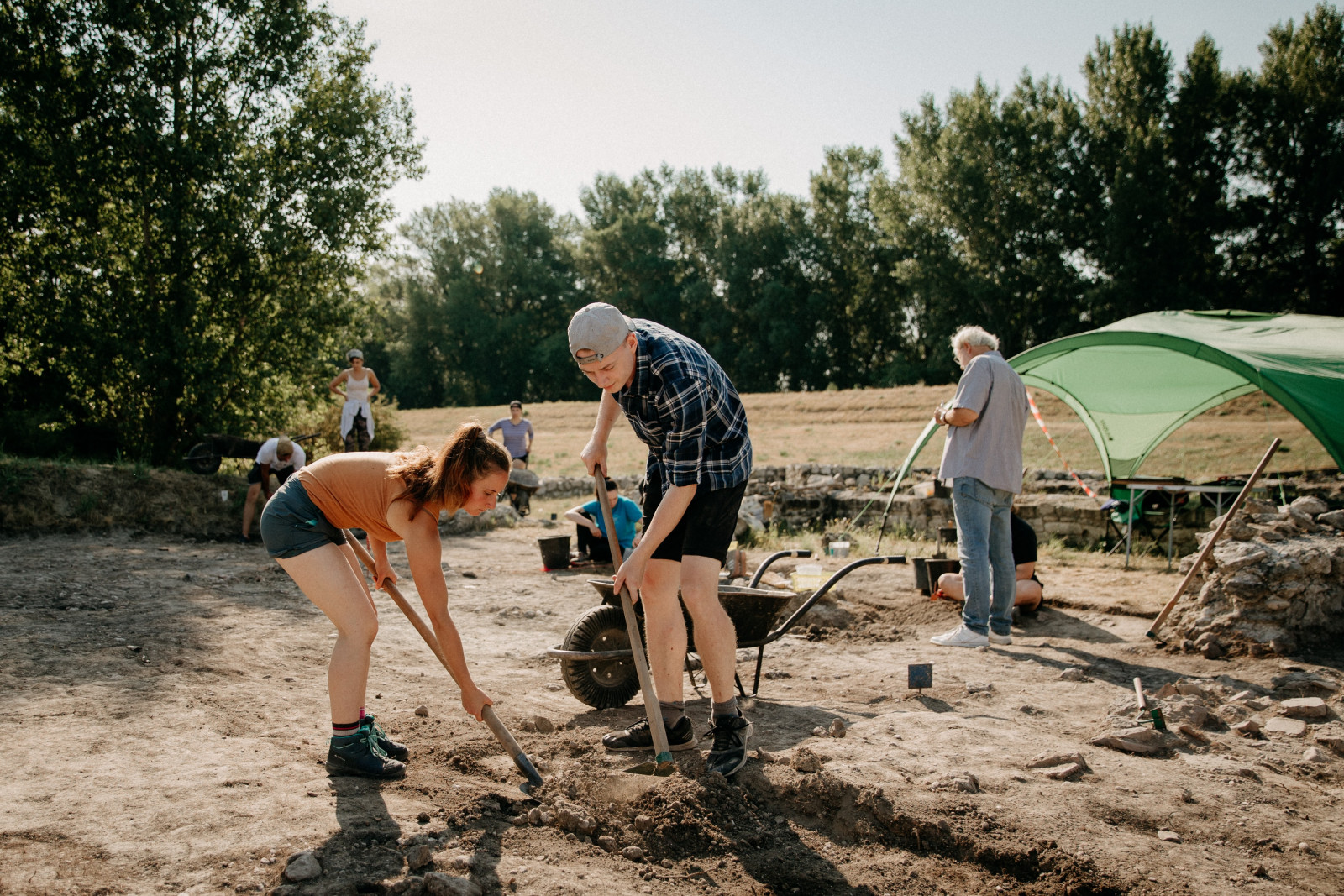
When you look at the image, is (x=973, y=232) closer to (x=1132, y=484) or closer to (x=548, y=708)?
(x=1132, y=484)

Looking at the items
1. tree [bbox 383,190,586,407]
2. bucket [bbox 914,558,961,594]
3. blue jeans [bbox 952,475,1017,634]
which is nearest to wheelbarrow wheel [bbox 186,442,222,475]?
bucket [bbox 914,558,961,594]

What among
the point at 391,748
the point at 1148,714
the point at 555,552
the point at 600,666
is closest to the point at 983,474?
the point at 1148,714

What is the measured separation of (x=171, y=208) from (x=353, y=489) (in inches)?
424

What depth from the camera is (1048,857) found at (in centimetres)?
248

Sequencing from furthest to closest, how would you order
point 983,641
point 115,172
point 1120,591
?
1. point 115,172
2. point 1120,591
3. point 983,641

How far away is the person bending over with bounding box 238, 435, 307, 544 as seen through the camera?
28.9 ft

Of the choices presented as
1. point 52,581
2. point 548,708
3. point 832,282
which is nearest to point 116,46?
point 52,581

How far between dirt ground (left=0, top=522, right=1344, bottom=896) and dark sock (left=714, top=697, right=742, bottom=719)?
0.21 metres

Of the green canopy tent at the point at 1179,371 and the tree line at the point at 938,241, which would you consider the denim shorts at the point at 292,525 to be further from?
the tree line at the point at 938,241

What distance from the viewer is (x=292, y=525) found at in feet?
9.43

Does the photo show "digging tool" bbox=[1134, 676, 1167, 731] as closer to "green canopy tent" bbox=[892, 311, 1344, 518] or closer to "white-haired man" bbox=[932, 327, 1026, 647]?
"white-haired man" bbox=[932, 327, 1026, 647]

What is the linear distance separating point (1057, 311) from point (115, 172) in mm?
30381

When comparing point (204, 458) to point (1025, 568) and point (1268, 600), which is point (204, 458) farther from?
point (1268, 600)

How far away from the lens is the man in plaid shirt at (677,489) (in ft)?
9.36
